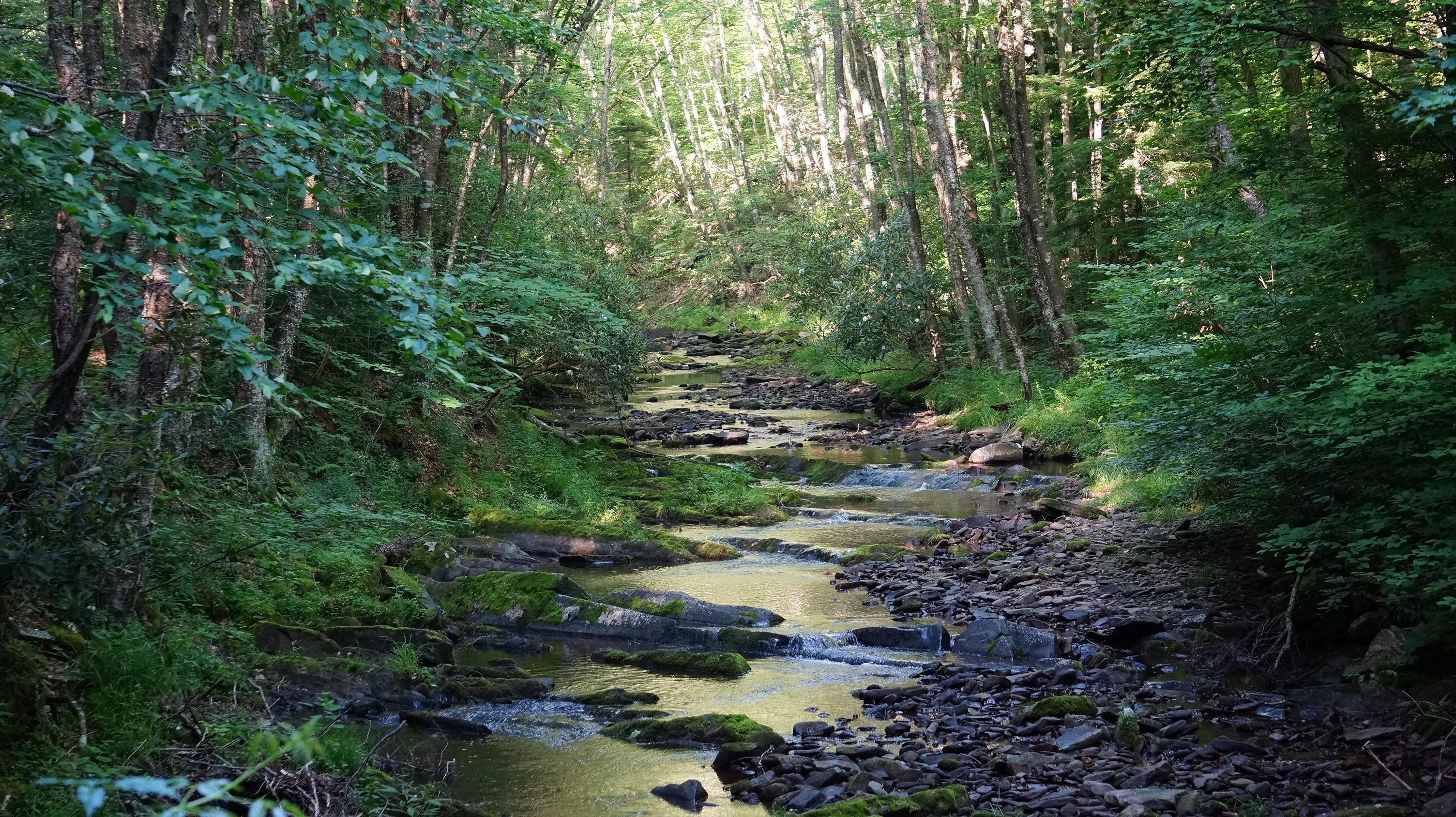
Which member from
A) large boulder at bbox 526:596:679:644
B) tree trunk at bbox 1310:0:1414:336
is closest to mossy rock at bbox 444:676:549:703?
large boulder at bbox 526:596:679:644

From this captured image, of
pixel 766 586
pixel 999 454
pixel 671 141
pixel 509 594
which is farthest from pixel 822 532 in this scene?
pixel 671 141

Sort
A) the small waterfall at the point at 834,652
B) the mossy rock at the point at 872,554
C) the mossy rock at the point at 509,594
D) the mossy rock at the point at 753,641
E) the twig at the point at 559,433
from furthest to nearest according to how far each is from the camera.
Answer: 1. the twig at the point at 559,433
2. the mossy rock at the point at 872,554
3. the mossy rock at the point at 509,594
4. the mossy rock at the point at 753,641
5. the small waterfall at the point at 834,652

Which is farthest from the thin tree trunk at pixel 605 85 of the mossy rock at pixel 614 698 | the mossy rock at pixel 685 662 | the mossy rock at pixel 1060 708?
the mossy rock at pixel 1060 708

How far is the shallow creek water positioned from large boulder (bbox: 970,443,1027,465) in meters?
2.46

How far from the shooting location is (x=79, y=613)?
5449 mm

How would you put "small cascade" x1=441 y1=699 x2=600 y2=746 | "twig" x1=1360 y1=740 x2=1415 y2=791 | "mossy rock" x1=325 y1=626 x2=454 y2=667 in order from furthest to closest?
"mossy rock" x1=325 y1=626 x2=454 y2=667, "small cascade" x1=441 y1=699 x2=600 y2=746, "twig" x1=1360 y1=740 x2=1415 y2=791

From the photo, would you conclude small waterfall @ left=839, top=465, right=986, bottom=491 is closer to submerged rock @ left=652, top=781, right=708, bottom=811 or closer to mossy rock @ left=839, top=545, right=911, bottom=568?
mossy rock @ left=839, top=545, right=911, bottom=568

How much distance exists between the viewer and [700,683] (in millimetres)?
8508

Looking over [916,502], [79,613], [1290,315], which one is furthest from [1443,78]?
[916,502]

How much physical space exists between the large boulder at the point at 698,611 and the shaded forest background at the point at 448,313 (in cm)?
239

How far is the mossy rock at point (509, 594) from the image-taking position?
405 inches

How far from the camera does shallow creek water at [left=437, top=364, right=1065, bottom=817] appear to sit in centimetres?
632

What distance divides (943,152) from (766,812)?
675 inches

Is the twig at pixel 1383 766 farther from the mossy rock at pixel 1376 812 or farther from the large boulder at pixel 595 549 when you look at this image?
the large boulder at pixel 595 549
